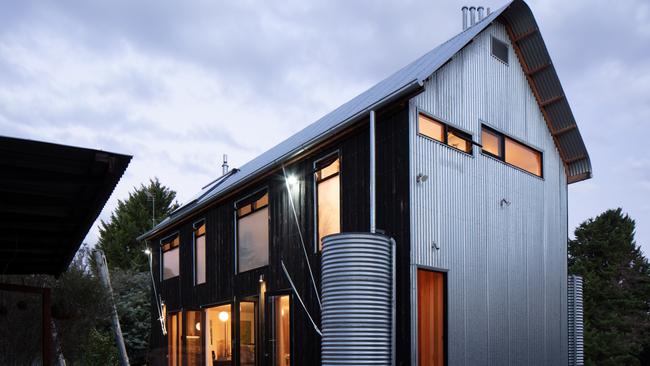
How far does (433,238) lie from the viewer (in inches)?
411

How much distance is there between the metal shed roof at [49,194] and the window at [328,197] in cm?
517

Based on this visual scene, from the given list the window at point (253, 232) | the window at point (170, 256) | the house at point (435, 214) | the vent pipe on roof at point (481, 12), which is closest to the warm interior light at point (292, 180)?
the house at point (435, 214)

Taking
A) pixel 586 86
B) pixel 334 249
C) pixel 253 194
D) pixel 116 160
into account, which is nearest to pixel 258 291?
pixel 253 194

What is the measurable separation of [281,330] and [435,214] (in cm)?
426

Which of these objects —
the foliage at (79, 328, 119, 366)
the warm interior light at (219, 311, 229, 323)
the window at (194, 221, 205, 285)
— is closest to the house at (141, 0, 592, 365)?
the warm interior light at (219, 311, 229, 323)

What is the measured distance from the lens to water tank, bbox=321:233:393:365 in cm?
962

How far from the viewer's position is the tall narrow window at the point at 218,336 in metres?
15.6

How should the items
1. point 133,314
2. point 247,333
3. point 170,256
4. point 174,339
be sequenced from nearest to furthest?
point 247,333 < point 174,339 < point 170,256 < point 133,314

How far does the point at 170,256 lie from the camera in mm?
19797

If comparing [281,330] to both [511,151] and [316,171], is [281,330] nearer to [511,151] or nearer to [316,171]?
[316,171]

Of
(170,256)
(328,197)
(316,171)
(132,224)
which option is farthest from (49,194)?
(132,224)

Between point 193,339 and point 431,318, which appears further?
→ point 193,339

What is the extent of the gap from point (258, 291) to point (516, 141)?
597 centimetres

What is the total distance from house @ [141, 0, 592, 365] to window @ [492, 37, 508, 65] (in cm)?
3
